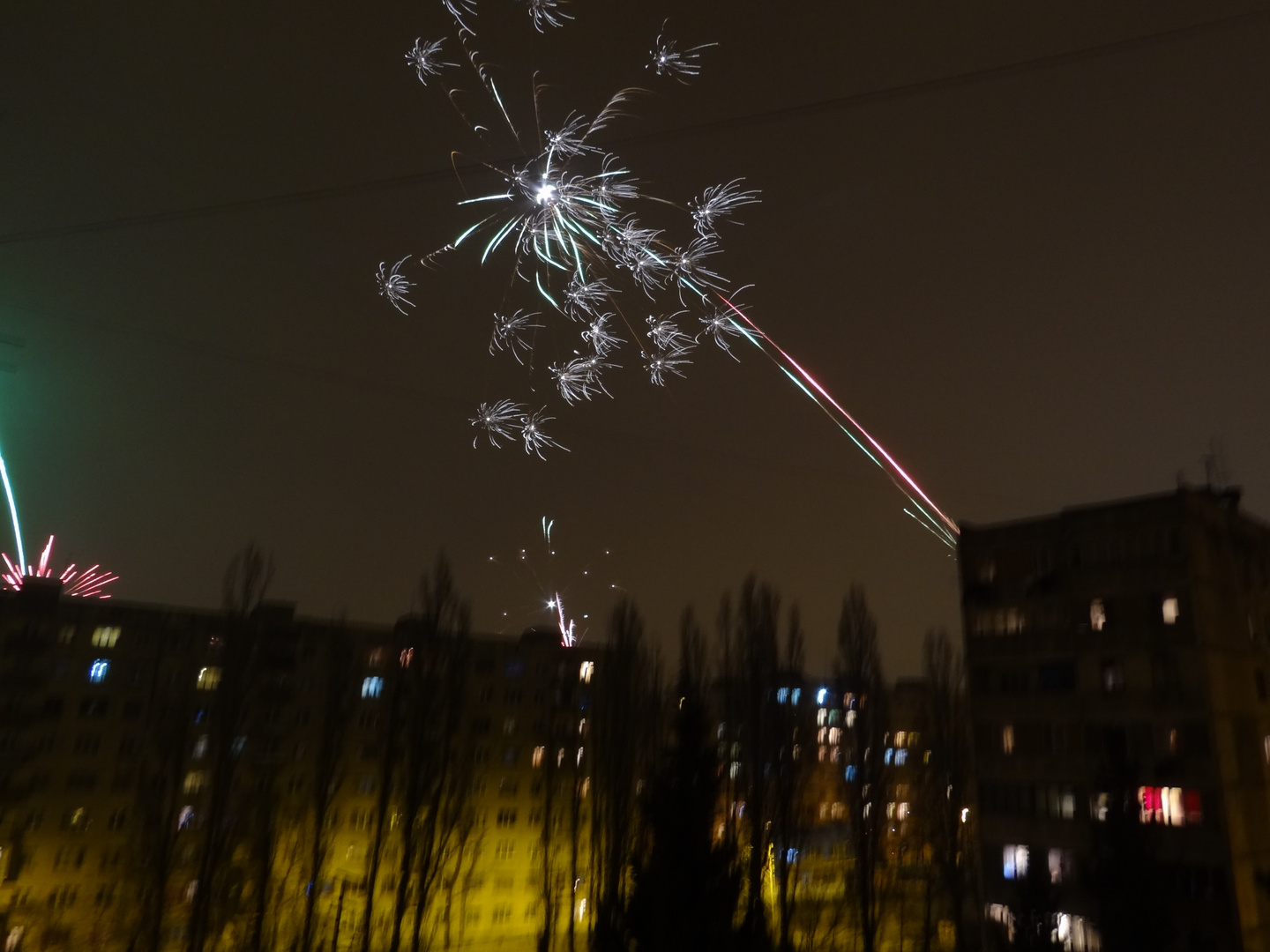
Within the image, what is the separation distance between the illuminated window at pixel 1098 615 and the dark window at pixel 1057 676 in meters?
1.45

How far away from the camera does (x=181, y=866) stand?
1208 inches

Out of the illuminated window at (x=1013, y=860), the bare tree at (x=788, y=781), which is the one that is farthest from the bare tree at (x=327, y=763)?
the illuminated window at (x=1013, y=860)

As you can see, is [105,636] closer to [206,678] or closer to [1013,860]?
[206,678]

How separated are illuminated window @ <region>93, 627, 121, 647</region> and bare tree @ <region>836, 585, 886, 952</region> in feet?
106

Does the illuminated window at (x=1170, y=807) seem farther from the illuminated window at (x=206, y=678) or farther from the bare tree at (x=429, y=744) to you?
the illuminated window at (x=206, y=678)

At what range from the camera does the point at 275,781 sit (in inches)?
1464

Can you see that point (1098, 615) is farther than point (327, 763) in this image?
No

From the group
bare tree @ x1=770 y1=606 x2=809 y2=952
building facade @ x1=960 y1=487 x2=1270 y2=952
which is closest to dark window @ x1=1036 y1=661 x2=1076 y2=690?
building facade @ x1=960 y1=487 x2=1270 y2=952

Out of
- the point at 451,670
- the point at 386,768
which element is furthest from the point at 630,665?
the point at 386,768

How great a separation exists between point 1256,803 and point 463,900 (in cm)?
3086

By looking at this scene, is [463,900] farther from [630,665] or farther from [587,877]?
[630,665]

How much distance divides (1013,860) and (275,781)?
28.4 m

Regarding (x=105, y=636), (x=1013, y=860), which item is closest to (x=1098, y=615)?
(x=1013, y=860)

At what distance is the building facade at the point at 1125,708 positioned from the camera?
82.2 feet
